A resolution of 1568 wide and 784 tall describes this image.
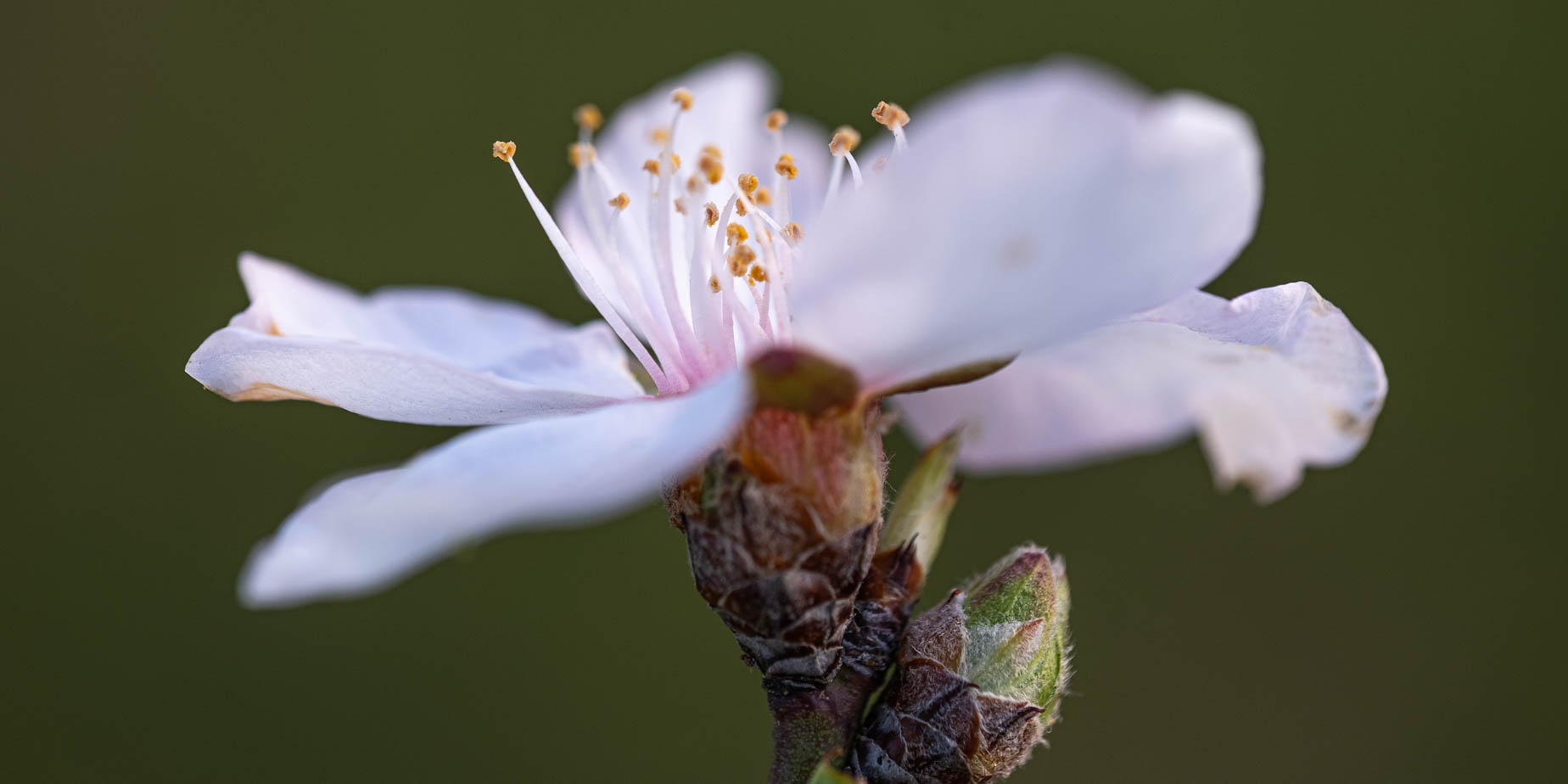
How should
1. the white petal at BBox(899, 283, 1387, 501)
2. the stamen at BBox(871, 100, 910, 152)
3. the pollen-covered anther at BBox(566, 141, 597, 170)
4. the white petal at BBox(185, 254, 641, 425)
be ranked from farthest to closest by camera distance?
the pollen-covered anther at BBox(566, 141, 597, 170)
the stamen at BBox(871, 100, 910, 152)
the white petal at BBox(185, 254, 641, 425)
the white petal at BBox(899, 283, 1387, 501)

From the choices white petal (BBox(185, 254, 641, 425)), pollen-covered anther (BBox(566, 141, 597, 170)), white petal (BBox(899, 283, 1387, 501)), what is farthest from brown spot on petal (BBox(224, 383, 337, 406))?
white petal (BBox(899, 283, 1387, 501))

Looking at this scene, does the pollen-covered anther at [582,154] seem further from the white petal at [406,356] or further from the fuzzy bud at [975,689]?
the fuzzy bud at [975,689]

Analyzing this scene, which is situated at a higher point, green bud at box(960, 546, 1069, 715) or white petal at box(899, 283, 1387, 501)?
white petal at box(899, 283, 1387, 501)

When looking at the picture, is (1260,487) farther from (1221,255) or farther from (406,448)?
(406,448)

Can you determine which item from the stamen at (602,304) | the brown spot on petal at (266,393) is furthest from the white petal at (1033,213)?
the brown spot on petal at (266,393)

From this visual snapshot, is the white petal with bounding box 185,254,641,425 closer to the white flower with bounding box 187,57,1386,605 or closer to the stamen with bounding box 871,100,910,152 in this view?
the white flower with bounding box 187,57,1386,605

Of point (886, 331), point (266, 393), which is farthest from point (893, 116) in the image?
point (266, 393)
